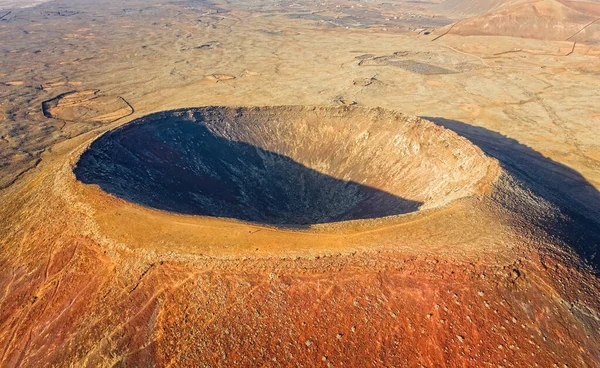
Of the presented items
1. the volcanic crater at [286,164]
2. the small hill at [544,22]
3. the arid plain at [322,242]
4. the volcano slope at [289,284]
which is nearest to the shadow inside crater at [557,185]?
the arid plain at [322,242]

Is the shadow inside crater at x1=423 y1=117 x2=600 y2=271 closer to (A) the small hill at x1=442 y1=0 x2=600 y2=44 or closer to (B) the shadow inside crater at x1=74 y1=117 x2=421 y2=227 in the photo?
(B) the shadow inside crater at x1=74 y1=117 x2=421 y2=227

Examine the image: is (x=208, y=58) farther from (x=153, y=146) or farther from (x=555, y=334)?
(x=555, y=334)

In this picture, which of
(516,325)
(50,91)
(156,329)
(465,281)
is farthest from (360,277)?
(50,91)

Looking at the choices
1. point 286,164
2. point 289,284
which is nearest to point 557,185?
point 286,164

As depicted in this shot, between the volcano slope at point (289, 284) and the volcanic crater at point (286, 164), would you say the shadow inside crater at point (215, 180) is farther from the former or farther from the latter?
the volcano slope at point (289, 284)

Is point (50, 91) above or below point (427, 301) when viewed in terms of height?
below

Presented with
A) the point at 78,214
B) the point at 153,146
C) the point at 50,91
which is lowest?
the point at 50,91

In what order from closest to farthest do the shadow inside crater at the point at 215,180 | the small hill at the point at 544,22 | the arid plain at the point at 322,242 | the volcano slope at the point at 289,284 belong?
1. the volcano slope at the point at 289,284
2. the arid plain at the point at 322,242
3. the shadow inside crater at the point at 215,180
4. the small hill at the point at 544,22
